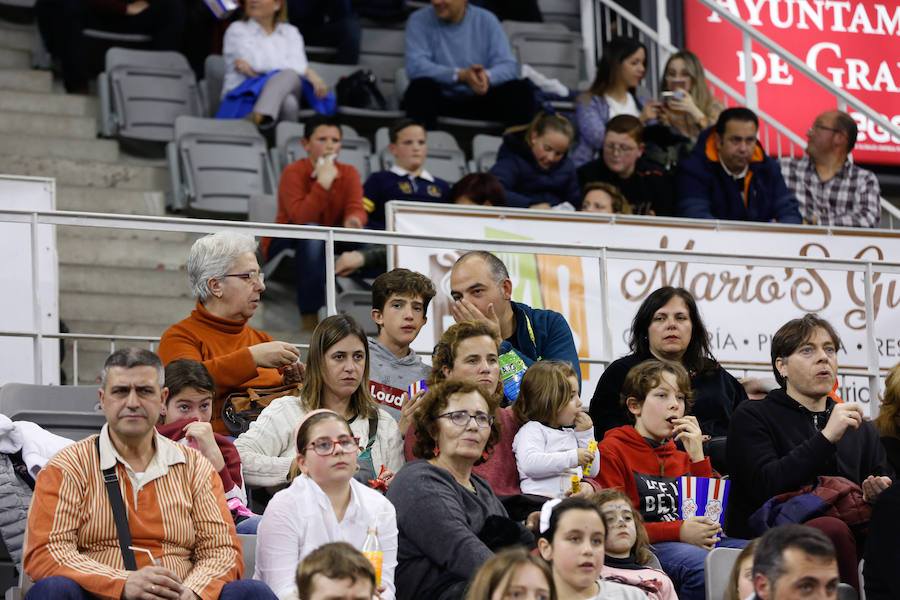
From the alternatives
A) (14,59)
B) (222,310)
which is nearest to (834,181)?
(222,310)

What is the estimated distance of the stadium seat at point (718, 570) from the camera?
6.24 m

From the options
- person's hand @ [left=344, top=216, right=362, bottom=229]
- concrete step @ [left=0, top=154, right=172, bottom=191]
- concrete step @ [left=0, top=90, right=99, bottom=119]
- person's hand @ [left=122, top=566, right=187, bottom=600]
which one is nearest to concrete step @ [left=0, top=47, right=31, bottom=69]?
concrete step @ [left=0, top=90, right=99, bottom=119]

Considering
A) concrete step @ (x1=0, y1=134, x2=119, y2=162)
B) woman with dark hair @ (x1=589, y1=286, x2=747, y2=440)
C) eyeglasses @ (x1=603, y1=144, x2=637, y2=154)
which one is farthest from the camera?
concrete step @ (x1=0, y1=134, x2=119, y2=162)

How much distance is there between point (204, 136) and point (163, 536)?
18.5ft

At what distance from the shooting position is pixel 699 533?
6648 millimetres

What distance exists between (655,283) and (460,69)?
3182mm

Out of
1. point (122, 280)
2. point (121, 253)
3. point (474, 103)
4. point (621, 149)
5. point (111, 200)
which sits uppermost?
point (474, 103)

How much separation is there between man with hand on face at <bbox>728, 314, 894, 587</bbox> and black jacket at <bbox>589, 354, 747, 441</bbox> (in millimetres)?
511

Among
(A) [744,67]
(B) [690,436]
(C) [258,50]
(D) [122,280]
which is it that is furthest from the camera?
(A) [744,67]

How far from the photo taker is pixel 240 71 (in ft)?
37.0

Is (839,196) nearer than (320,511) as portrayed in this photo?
No

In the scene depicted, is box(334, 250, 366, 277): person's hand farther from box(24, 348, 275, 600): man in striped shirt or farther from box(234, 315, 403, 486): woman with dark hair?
box(24, 348, 275, 600): man in striped shirt

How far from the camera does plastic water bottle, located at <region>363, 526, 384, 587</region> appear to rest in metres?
5.69

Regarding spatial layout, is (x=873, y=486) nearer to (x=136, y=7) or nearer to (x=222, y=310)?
(x=222, y=310)
